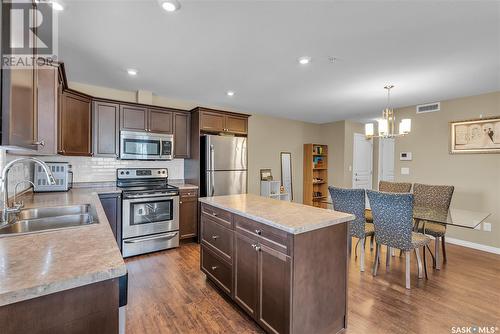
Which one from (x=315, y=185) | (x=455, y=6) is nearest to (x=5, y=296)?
(x=455, y=6)

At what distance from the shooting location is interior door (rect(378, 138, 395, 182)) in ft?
20.7

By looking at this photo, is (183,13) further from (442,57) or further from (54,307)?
(442,57)

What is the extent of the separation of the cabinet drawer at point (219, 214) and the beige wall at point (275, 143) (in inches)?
117

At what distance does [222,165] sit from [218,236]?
194 centimetres

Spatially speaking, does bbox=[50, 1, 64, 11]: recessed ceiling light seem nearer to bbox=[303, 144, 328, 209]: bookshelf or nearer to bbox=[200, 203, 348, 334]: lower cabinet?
bbox=[200, 203, 348, 334]: lower cabinet

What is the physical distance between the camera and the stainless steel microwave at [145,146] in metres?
3.67

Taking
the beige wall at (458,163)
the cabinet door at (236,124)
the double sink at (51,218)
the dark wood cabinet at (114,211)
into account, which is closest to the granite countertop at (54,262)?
the double sink at (51,218)

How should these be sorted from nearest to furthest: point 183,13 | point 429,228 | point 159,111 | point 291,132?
point 183,13
point 429,228
point 159,111
point 291,132

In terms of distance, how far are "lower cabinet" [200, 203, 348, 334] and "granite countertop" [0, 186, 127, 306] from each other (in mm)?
1009

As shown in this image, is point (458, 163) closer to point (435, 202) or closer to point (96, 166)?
point (435, 202)

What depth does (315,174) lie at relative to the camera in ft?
21.8

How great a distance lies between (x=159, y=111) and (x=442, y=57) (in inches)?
151

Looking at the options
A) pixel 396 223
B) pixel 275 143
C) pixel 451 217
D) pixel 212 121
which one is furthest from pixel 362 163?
pixel 212 121

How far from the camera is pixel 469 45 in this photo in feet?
7.68
